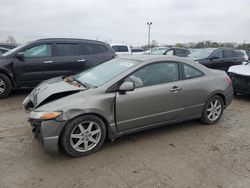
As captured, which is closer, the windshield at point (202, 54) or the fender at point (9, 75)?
the fender at point (9, 75)

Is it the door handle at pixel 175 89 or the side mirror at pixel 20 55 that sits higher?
the side mirror at pixel 20 55

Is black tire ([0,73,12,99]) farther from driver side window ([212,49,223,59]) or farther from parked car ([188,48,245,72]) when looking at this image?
driver side window ([212,49,223,59])

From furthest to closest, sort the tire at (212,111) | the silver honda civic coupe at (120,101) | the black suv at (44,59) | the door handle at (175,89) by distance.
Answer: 1. the black suv at (44,59)
2. the tire at (212,111)
3. the door handle at (175,89)
4. the silver honda civic coupe at (120,101)

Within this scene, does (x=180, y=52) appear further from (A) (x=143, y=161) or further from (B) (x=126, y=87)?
(A) (x=143, y=161)

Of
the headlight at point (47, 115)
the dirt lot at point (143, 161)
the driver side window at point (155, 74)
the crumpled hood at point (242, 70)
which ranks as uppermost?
the driver side window at point (155, 74)

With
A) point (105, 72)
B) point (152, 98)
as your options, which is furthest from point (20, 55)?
point (152, 98)

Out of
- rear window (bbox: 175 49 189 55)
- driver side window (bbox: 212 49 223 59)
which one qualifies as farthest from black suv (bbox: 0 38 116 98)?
rear window (bbox: 175 49 189 55)

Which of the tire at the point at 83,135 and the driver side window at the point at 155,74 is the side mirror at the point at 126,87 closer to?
the driver side window at the point at 155,74

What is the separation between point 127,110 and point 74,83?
1.04m

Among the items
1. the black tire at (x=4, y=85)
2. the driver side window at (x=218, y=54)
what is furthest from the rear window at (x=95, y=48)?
the driver side window at (x=218, y=54)

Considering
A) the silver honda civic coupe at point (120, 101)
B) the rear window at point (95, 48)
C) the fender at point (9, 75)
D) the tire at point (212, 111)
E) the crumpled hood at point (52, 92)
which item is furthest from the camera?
the rear window at point (95, 48)

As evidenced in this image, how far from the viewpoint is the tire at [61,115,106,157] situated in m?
3.13

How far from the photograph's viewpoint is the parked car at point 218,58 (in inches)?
→ 380

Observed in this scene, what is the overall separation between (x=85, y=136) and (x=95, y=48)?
4.60 meters
